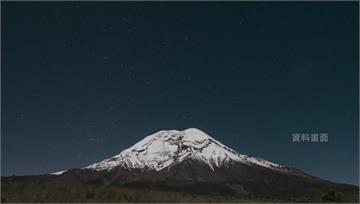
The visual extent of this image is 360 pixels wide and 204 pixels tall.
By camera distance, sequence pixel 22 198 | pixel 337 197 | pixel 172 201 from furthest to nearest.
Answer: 1. pixel 337 197
2. pixel 172 201
3. pixel 22 198

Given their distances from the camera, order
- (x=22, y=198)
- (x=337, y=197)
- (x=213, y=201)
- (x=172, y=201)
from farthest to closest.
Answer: (x=337, y=197), (x=213, y=201), (x=172, y=201), (x=22, y=198)

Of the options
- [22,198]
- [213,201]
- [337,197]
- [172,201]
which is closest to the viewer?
[22,198]

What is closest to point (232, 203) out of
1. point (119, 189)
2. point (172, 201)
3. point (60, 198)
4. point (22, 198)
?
point (172, 201)

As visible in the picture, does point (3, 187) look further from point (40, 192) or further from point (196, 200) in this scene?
point (196, 200)

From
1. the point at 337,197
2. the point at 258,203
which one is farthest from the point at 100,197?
the point at 337,197

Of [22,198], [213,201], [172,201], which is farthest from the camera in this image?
[213,201]

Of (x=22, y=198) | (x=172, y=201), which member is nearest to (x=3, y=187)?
(x=22, y=198)

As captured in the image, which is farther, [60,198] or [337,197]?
[337,197]

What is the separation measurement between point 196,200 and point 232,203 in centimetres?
139

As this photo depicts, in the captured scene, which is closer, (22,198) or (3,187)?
(22,198)

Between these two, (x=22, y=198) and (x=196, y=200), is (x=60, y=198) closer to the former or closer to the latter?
(x=22, y=198)

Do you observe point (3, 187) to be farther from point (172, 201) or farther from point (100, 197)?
point (172, 201)

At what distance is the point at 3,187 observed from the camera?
17578 millimetres

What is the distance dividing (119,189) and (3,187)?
14.8ft
